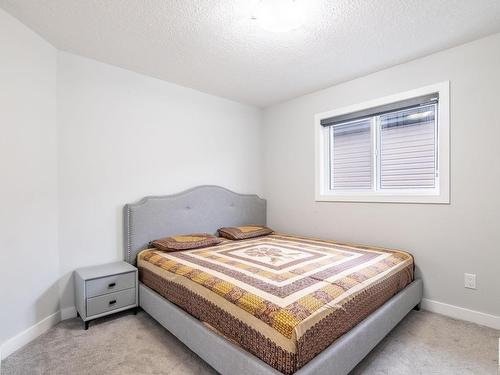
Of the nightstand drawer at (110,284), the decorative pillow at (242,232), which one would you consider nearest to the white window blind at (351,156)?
the decorative pillow at (242,232)

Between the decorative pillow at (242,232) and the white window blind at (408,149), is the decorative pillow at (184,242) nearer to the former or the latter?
the decorative pillow at (242,232)

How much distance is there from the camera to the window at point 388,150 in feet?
8.04

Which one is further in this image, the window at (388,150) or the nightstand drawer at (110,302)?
the window at (388,150)

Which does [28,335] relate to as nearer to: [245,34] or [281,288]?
[281,288]

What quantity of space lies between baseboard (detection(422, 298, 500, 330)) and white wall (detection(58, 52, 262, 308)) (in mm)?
2592

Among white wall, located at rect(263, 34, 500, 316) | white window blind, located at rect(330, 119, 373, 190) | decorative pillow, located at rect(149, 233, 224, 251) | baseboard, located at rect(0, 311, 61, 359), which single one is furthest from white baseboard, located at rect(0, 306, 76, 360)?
white window blind, located at rect(330, 119, 373, 190)

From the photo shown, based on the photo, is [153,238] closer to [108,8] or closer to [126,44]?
[126,44]

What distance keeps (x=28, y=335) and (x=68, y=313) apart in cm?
35

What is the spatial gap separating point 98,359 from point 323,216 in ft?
8.33

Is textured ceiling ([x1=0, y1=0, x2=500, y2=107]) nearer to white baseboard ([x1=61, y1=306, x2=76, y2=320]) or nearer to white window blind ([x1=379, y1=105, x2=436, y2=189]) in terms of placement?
white window blind ([x1=379, y1=105, x2=436, y2=189])

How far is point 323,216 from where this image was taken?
3258 mm

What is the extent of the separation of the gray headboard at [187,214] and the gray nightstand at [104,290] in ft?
1.05

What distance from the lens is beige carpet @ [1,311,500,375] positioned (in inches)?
64.7

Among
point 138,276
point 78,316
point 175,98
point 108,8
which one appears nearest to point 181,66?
point 175,98
